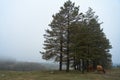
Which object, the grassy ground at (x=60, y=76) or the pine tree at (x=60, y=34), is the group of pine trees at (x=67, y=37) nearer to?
the pine tree at (x=60, y=34)

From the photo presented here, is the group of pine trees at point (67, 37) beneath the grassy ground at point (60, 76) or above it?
above

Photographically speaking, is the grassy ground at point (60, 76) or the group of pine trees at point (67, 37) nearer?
the grassy ground at point (60, 76)

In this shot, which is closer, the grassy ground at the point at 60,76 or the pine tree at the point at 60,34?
the grassy ground at the point at 60,76

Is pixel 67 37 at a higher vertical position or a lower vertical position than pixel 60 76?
higher

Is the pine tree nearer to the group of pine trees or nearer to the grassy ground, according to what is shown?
the group of pine trees

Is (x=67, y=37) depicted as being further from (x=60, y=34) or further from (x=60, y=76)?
(x=60, y=76)

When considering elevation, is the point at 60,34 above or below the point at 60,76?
above

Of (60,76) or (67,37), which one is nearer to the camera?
(60,76)

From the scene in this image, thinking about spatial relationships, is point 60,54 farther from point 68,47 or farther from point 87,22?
point 87,22

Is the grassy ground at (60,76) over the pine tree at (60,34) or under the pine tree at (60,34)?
under

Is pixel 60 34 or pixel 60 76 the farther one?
pixel 60 34

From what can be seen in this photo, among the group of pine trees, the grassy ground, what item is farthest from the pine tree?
the grassy ground

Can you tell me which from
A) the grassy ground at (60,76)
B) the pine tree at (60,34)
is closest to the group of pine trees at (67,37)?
the pine tree at (60,34)

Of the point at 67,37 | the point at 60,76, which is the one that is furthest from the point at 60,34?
the point at 60,76
